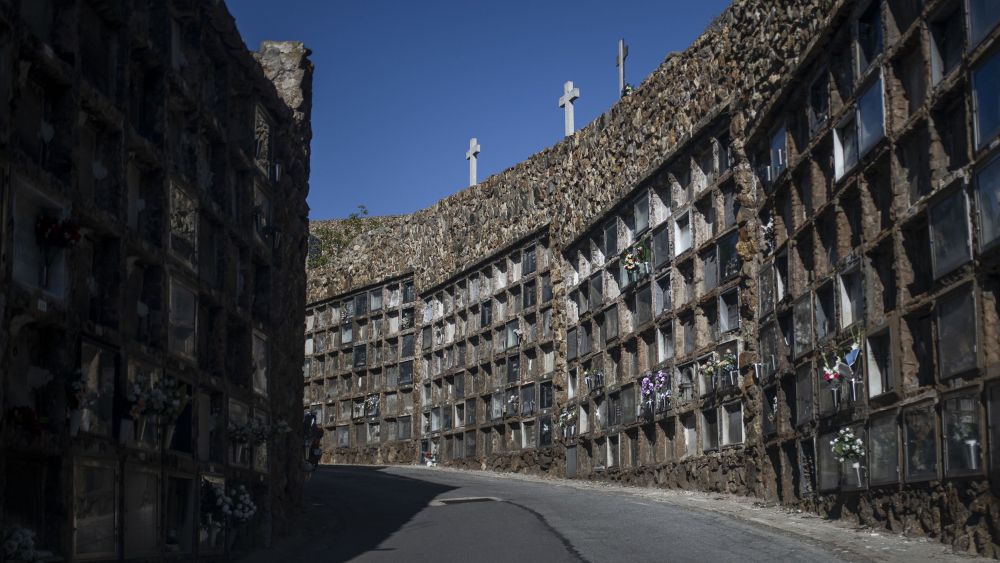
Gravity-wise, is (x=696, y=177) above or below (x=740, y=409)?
above

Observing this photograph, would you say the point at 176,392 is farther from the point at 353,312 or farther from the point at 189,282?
the point at 353,312

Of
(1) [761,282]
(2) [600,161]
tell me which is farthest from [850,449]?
(2) [600,161]

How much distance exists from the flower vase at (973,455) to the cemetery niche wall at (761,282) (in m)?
0.02

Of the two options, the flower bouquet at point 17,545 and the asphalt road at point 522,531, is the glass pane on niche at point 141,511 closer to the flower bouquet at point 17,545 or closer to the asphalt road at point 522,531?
the asphalt road at point 522,531

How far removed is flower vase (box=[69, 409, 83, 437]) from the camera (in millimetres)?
10961

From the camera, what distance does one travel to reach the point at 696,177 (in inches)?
874

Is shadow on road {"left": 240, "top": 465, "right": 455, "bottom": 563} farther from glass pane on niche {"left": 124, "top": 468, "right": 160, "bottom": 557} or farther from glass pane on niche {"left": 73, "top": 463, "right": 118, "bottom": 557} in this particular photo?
glass pane on niche {"left": 73, "top": 463, "right": 118, "bottom": 557}

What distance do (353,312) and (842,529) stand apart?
81.6 ft

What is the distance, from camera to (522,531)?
1504cm

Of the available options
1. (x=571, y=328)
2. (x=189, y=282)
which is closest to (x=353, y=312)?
(x=571, y=328)

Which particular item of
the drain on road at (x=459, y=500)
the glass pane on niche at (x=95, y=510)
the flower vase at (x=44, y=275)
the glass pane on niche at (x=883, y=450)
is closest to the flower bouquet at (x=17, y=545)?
the glass pane on niche at (x=95, y=510)

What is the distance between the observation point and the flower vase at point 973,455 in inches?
451

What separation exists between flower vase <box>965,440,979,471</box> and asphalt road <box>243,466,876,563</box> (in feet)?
4.98

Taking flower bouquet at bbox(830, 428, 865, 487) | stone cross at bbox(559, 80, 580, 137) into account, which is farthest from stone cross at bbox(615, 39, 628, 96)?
flower bouquet at bbox(830, 428, 865, 487)
